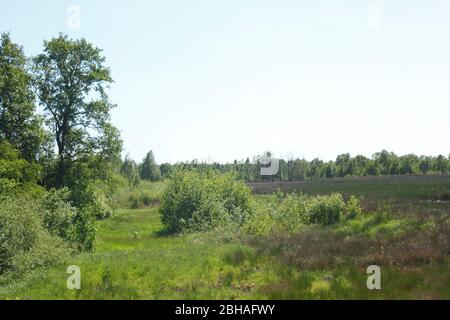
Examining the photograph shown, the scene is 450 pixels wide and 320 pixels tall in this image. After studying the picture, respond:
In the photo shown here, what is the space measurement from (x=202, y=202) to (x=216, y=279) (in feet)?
67.2

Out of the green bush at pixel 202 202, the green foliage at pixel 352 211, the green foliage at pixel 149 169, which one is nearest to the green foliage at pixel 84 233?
the green bush at pixel 202 202

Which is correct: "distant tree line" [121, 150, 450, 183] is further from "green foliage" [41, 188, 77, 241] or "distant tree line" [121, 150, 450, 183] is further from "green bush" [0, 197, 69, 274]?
"green bush" [0, 197, 69, 274]

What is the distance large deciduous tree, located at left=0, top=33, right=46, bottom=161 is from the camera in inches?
1261

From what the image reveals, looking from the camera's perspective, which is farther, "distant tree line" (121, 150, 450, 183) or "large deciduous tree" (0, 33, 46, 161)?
"distant tree line" (121, 150, 450, 183)

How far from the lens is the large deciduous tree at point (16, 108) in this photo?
32031 mm

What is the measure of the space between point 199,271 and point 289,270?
352cm

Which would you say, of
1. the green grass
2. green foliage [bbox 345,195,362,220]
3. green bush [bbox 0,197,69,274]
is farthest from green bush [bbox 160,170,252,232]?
green bush [bbox 0,197,69,274]

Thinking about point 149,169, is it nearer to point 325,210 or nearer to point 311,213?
point 311,213

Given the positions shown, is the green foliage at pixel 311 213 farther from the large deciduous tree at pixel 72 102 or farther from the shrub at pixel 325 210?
the large deciduous tree at pixel 72 102

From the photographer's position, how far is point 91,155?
36219 mm

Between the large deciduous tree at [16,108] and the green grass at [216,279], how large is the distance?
1514cm

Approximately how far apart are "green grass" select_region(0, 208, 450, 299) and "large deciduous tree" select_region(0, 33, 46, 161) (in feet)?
49.7
